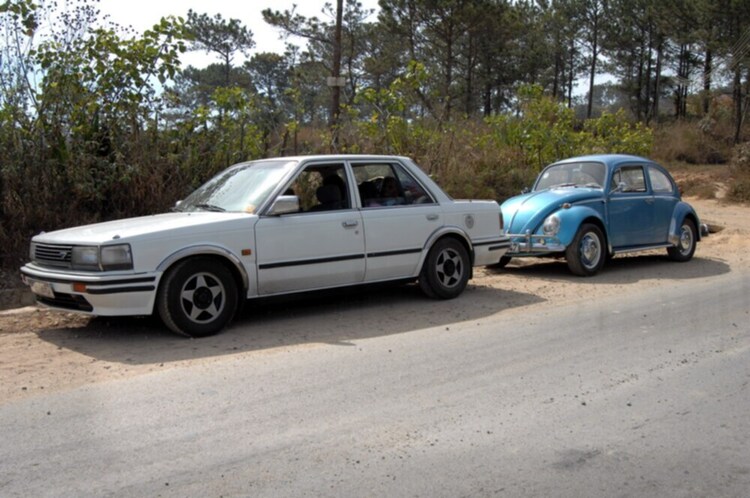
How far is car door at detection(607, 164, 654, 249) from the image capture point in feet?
36.9

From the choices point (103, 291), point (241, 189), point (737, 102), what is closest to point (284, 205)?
point (241, 189)

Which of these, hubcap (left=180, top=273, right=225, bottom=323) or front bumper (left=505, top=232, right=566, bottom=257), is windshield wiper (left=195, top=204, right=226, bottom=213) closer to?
hubcap (left=180, top=273, right=225, bottom=323)

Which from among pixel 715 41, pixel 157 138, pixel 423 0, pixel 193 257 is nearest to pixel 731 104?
pixel 715 41

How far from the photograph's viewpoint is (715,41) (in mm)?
37906

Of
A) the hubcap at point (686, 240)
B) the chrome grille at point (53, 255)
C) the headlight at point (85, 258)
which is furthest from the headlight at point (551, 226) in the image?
the chrome grille at point (53, 255)

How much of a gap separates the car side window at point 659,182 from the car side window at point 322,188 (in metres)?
6.37

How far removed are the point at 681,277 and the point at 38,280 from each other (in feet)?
28.1

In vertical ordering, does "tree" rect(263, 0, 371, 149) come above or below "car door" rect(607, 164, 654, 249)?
above

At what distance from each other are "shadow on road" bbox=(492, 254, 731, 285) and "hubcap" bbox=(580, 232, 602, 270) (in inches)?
8.7

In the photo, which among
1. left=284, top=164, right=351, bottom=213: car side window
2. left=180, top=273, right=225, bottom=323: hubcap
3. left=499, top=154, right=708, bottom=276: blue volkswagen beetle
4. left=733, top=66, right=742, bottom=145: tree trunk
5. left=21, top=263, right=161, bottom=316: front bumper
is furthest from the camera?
left=733, top=66, right=742, bottom=145: tree trunk

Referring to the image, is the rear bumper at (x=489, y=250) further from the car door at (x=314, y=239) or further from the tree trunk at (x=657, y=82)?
the tree trunk at (x=657, y=82)

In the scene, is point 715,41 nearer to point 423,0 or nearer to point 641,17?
point 641,17

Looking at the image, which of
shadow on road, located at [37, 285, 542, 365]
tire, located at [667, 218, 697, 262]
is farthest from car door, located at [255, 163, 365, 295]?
tire, located at [667, 218, 697, 262]

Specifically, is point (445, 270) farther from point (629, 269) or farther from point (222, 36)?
point (222, 36)
